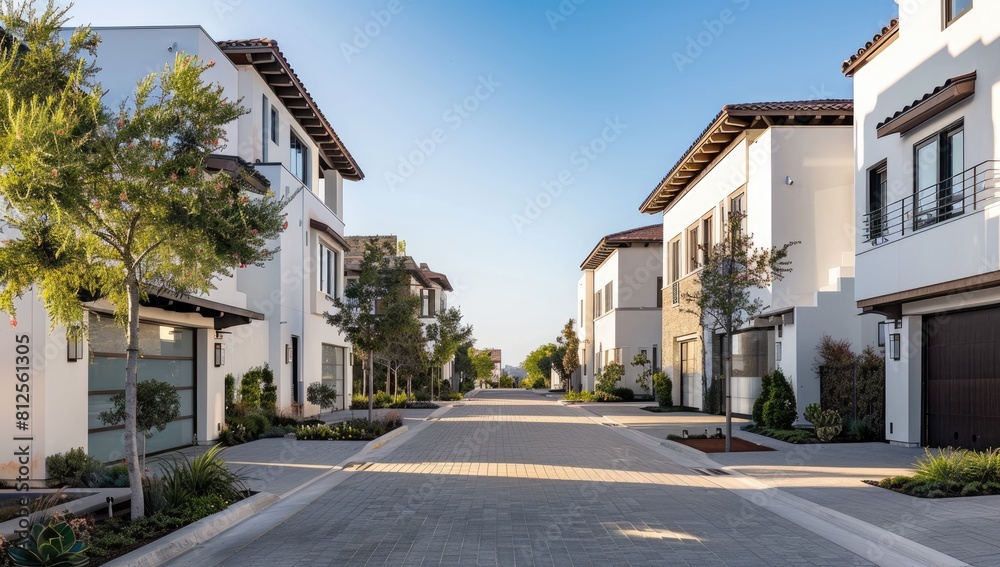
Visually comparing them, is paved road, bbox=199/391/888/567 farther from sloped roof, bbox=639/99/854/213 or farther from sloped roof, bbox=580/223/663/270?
sloped roof, bbox=580/223/663/270

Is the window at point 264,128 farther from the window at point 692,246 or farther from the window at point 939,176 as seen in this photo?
the window at point 939,176

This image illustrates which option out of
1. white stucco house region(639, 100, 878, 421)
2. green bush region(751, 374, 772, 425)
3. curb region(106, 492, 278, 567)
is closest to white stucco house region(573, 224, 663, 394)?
white stucco house region(639, 100, 878, 421)

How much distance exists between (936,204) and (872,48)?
4.54m

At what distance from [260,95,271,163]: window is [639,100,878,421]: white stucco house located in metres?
13.0

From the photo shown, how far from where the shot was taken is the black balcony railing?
1402 centimetres

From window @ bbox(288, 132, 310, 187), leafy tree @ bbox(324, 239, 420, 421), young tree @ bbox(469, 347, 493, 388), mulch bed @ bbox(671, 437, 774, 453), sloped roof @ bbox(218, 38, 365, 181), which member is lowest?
young tree @ bbox(469, 347, 493, 388)

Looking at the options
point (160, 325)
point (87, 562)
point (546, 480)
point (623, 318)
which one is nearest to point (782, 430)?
point (546, 480)

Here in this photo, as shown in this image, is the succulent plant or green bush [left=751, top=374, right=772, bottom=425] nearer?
the succulent plant

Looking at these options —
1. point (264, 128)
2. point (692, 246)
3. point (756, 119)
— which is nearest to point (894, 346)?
point (756, 119)

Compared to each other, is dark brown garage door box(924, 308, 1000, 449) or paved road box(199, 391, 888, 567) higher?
dark brown garage door box(924, 308, 1000, 449)

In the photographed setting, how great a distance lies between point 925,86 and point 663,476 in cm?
945

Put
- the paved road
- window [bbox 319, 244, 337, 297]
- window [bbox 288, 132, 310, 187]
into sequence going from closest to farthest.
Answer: the paved road
window [bbox 288, 132, 310, 187]
window [bbox 319, 244, 337, 297]

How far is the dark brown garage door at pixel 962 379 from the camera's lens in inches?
586

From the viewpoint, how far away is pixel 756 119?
83.4 feet
